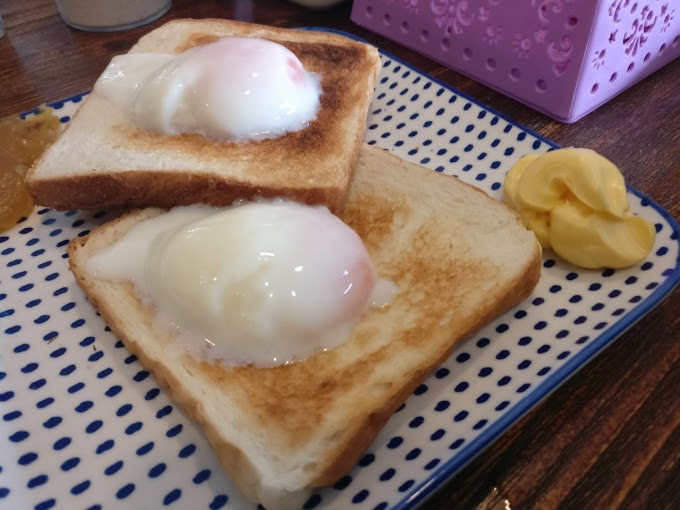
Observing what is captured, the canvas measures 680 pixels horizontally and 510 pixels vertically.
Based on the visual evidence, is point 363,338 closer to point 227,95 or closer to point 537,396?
Answer: point 537,396

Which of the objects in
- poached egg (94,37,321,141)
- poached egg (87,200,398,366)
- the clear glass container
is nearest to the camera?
poached egg (87,200,398,366)

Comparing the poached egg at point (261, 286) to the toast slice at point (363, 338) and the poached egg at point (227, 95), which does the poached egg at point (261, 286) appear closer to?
the toast slice at point (363, 338)

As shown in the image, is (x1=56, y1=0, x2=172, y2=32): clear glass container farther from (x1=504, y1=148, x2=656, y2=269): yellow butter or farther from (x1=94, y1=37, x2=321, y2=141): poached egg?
(x1=504, y1=148, x2=656, y2=269): yellow butter

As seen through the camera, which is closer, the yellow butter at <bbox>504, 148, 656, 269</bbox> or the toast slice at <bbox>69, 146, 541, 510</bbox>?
the toast slice at <bbox>69, 146, 541, 510</bbox>

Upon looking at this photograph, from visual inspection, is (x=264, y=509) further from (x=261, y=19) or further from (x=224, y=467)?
(x=261, y=19)

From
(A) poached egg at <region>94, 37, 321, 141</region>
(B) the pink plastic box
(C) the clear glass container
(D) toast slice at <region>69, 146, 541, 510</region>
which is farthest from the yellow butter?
(C) the clear glass container

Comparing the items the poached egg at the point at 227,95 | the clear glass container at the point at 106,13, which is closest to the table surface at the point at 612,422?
the poached egg at the point at 227,95
